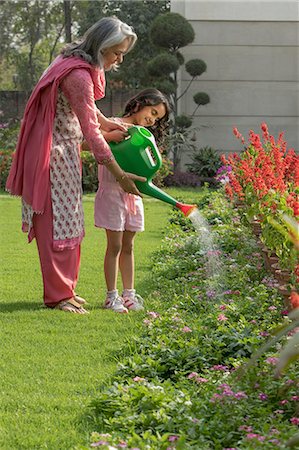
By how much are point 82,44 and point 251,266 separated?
1.85 meters

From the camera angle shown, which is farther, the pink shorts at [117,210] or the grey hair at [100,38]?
the pink shorts at [117,210]

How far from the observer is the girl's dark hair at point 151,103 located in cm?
586

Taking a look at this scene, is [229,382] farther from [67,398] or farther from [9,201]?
[9,201]

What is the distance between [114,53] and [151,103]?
1.35ft

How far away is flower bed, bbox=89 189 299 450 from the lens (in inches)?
131

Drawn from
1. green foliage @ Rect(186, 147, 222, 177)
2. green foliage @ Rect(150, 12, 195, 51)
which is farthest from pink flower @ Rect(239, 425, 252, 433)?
green foliage @ Rect(150, 12, 195, 51)

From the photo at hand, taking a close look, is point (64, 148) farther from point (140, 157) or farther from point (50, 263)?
point (50, 263)

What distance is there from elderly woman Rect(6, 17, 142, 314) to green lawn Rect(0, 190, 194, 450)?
315 mm

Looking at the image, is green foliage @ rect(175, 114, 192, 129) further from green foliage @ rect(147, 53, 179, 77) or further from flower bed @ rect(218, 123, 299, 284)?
flower bed @ rect(218, 123, 299, 284)

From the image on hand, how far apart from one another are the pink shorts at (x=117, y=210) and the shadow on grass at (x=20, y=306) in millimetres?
576

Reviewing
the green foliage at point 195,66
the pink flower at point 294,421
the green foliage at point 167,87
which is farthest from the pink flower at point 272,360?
the green foliage at point 195,66

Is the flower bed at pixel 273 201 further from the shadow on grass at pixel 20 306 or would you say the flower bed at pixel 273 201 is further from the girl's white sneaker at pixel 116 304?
the shadow on grass at pixel 20 306

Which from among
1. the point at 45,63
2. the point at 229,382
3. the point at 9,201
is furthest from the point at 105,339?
the point at 45,63

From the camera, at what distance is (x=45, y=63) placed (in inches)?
1458
